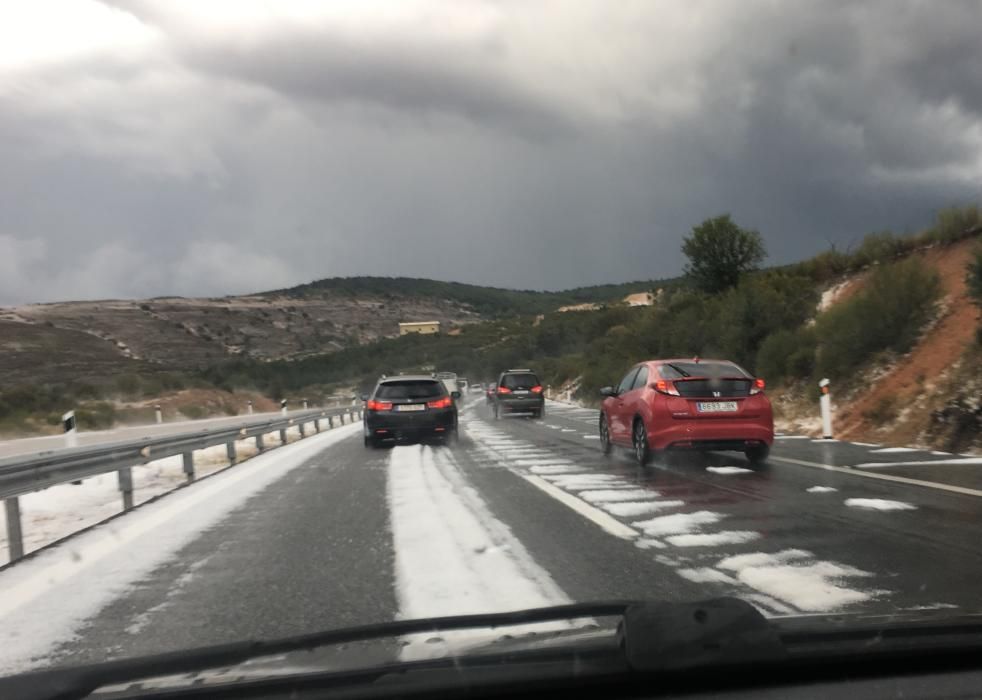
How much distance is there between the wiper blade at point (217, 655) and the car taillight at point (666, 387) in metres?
8.83

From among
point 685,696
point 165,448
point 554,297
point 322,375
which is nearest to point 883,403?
point 165,448

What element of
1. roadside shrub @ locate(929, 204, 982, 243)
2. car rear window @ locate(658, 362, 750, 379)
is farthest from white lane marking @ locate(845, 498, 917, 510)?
roadside shrub @ locate(929, 204, 982, 243)

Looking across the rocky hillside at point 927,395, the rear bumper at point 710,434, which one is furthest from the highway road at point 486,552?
the rocky hillside at point 927,395

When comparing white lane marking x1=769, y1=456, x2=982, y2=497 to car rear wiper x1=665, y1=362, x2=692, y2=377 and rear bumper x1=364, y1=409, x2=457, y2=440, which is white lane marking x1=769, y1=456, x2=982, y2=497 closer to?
car rear wiper x1=665, y1=362, x2=692, y2=377

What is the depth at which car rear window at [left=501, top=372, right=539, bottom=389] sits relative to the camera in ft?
106

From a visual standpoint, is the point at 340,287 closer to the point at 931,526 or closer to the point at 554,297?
the point at 554,297

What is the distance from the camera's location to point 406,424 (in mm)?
18328

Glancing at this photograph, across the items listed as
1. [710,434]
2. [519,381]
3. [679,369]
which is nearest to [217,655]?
[710,434]

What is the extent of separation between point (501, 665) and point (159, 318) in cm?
10368

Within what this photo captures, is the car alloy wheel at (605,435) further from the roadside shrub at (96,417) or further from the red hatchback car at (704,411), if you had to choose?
the roadside shrub at (96,417)

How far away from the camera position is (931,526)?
23.8 feet

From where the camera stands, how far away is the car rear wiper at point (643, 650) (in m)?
2.78

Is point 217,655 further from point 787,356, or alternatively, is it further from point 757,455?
point 787,356

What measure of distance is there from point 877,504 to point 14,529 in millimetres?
8101
